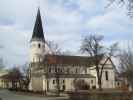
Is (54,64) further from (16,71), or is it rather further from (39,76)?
(16,71)

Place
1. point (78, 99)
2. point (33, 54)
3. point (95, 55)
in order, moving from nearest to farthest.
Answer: point (78, 99) < point (95, 55) < point (33, 54)

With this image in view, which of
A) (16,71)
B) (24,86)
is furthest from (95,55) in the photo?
(16,71)

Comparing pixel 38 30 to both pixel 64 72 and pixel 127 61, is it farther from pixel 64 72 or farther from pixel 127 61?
pixel 127 61

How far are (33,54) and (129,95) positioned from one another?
7305 centimetres

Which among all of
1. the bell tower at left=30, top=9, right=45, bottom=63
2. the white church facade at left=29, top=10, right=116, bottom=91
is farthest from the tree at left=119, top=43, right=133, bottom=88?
the bell tower at left=30, top=9, right=45, bottom=63

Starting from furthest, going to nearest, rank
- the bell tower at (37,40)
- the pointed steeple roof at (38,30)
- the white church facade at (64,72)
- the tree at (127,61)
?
the bell tower at (37,40)
the pointed steeple roof at (38,30)
the white church facade at (64,72)
the tree at (127,61)

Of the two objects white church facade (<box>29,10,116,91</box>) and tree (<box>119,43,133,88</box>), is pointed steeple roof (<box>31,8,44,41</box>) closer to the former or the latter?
white church facade (<box>29,10,116,91</box>)

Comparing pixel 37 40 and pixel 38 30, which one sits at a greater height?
pixel 38 30

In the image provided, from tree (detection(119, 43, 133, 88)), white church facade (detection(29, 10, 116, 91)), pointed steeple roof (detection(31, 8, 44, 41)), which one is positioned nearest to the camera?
tree (detection(119, 43, 133, 88))

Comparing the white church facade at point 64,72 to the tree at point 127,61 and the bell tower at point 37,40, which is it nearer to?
the bell tower at point 37,40

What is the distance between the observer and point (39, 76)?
9212 cm

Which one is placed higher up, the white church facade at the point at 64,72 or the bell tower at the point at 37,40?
the bell tower at the point at 37,40

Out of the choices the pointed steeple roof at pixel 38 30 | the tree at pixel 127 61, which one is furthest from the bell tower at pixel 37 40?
the tree at pixel 127 61

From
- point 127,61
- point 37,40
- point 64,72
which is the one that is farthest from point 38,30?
point 127,61
